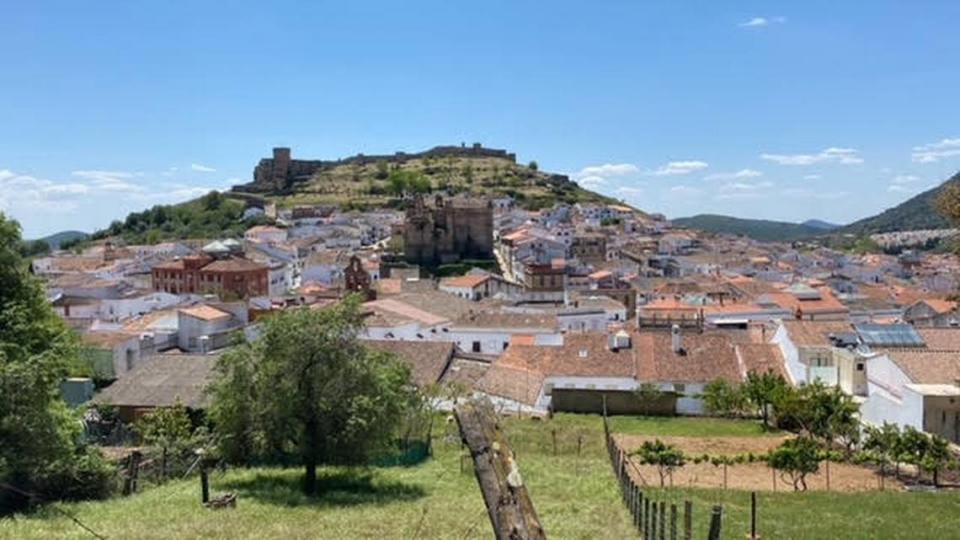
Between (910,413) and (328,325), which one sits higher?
(328,325)

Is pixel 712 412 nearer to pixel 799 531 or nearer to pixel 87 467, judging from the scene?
pixel 799 531

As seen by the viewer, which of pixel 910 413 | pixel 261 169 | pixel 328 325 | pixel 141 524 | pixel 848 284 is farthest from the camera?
pixel 261 169

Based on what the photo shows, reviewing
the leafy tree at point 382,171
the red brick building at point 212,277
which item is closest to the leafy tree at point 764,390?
the red brick building at point 212,277

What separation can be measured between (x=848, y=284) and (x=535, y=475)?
7357 cm

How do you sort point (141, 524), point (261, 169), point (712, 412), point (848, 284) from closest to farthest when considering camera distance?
point (141, 524) → point (712, 412) → point (848, 284) → point (261, 169)

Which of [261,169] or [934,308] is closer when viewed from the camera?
[934,308]

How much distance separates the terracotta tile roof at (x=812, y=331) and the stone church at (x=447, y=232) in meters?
57.6

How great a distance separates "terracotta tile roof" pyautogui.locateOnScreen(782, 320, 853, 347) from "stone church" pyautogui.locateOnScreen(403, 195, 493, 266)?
57.6 metres

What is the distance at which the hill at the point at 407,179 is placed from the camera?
154m

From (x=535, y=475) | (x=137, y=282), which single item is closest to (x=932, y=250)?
(x=137, y=282)

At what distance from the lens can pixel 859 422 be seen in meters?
30.9

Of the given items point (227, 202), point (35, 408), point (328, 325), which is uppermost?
point (227, 202)

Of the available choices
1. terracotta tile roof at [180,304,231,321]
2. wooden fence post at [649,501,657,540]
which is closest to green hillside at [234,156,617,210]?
terracotta tile roof at [180,304,231,321]

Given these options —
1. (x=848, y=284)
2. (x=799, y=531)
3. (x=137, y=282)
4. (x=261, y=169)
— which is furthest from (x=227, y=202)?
(x=799, y=531)
